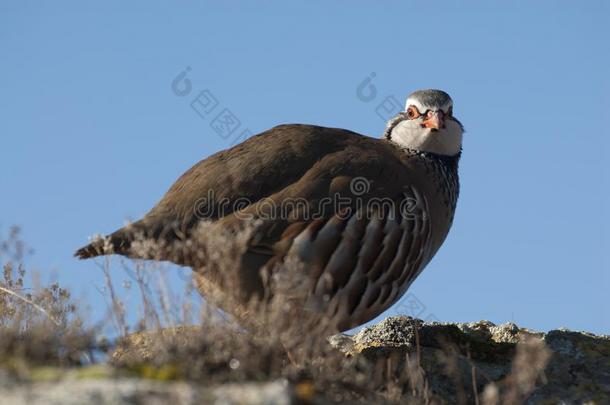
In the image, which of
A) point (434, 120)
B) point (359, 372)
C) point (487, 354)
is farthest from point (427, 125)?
point (359, 372)

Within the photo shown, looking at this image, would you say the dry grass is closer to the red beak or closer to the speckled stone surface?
the speckled stone surface

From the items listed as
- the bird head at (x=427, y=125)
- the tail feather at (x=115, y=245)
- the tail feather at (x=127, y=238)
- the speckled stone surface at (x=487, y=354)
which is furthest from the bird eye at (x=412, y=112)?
the tail feather at (x=115, y=245)

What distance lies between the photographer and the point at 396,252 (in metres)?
6.37

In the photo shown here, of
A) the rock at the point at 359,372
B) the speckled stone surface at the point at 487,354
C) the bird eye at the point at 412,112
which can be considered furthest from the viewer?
the bird eye at the point at 412,112

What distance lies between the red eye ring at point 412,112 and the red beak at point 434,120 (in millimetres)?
93

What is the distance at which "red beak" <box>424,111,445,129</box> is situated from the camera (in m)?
7.55

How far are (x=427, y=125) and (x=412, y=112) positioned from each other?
8.3 inches

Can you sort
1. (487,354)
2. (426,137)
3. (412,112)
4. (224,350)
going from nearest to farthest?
(224,350) → (487,354) → (426,137) → (412,112)

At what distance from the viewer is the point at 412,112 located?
7.71 meters

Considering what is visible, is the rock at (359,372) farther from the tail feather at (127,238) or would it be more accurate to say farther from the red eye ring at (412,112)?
the red eye ring at (412,112)

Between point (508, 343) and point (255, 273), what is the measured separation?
195 cm

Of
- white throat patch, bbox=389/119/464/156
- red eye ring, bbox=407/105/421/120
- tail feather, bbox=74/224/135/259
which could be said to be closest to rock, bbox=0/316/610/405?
tail feather, bbox=74/224/135/259

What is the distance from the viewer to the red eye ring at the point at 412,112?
7.68 meters

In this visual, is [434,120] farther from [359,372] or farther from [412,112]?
[359,372]
